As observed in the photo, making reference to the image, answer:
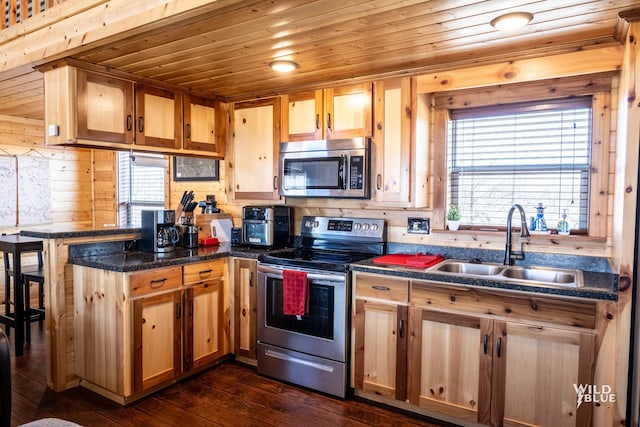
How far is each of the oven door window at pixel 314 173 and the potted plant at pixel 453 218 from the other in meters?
0.82

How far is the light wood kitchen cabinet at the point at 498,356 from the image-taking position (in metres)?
2.17

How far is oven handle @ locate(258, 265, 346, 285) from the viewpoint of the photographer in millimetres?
2837

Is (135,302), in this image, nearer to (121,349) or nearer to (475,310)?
(121,349)

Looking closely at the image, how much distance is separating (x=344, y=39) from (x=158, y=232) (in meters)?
2.00

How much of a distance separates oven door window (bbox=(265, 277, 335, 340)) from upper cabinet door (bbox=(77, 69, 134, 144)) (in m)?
1.55

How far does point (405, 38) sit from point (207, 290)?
227cm

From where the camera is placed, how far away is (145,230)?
331 centimetres

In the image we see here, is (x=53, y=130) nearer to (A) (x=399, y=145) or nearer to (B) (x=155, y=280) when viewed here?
(B) (x=155, y=280)

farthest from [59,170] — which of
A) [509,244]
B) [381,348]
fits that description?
[509,244]

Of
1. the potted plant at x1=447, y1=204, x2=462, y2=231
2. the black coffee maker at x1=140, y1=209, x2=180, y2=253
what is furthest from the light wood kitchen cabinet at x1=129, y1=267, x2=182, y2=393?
the potted plant at x1=447, y1=204, x2=462, y2=231

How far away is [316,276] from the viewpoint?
2.92 meters

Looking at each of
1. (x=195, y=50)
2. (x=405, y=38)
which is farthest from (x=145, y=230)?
(x=405, y=38)

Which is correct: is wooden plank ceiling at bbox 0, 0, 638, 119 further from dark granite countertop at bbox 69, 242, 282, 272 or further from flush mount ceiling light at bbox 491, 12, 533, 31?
dark granite countertop at bbox 69, 242, 282, 272

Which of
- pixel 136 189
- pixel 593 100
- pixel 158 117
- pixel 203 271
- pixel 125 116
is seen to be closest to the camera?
pixel 593 100
